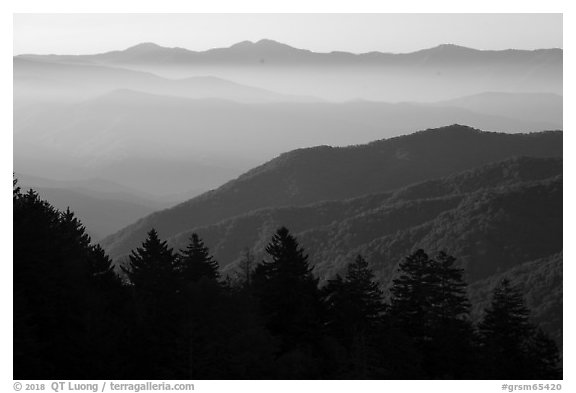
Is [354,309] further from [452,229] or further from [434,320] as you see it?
[452,229]

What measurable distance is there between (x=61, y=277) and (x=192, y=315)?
4.38 metres

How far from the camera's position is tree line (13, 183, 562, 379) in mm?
22641

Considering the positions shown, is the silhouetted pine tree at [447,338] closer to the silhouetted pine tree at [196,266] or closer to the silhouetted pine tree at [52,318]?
the silhouetted pine tree at [196,266]

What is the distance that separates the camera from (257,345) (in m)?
24.5

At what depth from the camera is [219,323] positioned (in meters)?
25.4

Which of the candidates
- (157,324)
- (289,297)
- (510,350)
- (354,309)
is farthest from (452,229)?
(157,324)

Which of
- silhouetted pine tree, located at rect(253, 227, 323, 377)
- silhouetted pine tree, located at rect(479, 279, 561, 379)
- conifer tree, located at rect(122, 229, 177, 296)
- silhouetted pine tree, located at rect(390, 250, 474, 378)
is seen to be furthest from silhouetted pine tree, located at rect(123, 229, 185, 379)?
silhouetted pine tree, located at rect(479, 279, 561, 379)

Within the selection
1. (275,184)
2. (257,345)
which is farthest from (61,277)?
(275,184)

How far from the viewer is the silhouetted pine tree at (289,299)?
30.5 meters

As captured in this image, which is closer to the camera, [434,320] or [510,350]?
[434,320]

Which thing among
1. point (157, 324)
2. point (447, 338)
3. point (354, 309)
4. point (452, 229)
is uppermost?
point (452, 229)

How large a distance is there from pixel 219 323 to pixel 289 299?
248 inches

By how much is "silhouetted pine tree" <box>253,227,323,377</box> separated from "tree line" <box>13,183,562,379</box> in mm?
51

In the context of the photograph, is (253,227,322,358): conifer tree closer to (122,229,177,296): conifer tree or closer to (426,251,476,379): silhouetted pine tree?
(122,229,177,296): conifer tree
